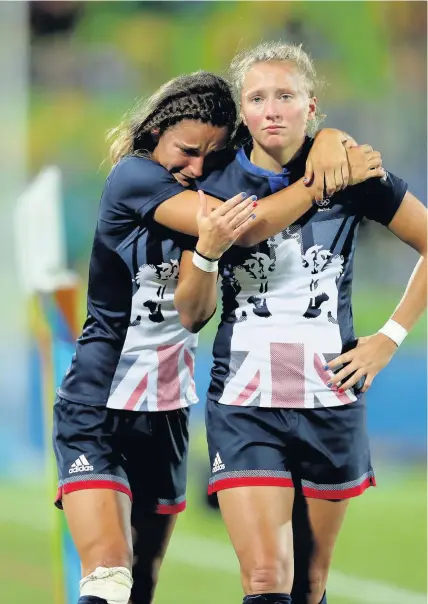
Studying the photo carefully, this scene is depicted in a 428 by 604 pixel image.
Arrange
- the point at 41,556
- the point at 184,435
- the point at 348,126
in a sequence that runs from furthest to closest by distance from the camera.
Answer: the point at 348,126 < the point at 41,556 < the point at 184,435

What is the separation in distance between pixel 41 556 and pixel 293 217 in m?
2.43

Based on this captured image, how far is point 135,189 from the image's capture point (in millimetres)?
2600

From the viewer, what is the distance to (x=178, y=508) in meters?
2.88

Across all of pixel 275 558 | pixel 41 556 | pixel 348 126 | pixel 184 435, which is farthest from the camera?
pixel 348 126

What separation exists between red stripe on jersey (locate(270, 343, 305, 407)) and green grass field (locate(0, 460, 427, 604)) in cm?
164

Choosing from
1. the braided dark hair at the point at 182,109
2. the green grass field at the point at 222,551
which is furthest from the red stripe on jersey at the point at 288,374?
the green grass field at the point at 222,551

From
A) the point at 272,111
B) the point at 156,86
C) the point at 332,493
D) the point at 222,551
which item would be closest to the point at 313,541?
the point at 332,493

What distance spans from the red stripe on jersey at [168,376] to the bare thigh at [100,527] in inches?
10.7

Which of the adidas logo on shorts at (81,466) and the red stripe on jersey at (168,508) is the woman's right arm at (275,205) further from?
the red stripe on jersey at (168,508)

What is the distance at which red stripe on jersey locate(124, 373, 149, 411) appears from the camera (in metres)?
2.70

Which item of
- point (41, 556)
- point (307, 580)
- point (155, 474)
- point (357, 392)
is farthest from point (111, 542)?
point (41, 556)

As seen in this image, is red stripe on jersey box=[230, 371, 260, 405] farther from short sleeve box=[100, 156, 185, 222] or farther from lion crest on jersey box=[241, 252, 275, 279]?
short sleeve box=[100, 156, 185, 222]

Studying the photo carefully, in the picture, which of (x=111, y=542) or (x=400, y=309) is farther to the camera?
(x=400, y=309)

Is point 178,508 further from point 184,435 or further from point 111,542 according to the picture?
point 111,542
